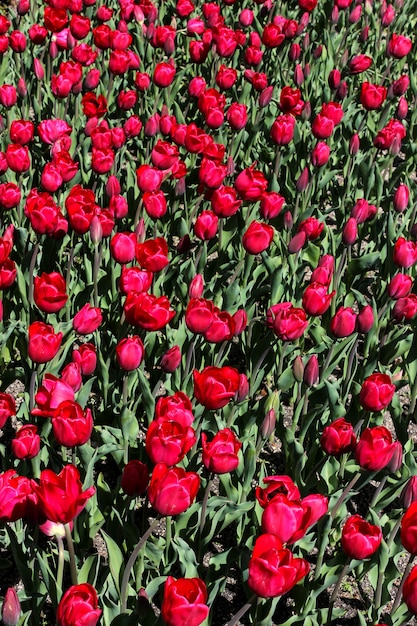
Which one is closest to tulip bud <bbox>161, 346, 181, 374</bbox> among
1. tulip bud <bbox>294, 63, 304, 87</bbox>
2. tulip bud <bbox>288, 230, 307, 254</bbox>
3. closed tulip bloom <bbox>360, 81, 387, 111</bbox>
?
tulip bud <bbox>288, 230, 307, 254</bbox>

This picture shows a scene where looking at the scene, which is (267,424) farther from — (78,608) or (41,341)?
(78,608)

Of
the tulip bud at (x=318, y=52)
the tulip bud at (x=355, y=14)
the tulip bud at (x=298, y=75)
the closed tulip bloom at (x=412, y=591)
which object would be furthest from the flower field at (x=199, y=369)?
the tulip bud at (x=355, y=14)

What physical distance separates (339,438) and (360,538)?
0.39 metres

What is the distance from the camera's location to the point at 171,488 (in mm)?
1680

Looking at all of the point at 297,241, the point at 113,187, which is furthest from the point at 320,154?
the point at 113,187

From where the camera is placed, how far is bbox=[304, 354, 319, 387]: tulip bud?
102 inches

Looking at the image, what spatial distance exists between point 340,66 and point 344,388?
3.56 metres

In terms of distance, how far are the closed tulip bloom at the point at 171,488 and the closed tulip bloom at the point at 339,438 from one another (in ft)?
1.85

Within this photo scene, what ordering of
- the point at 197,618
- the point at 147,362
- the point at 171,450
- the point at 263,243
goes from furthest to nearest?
the point at 147,362, the point at 263,243, the point at 171,450, the point at 197,618

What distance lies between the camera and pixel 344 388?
10.0 feet

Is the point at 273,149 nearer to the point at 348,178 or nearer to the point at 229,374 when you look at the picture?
the point at 348,178

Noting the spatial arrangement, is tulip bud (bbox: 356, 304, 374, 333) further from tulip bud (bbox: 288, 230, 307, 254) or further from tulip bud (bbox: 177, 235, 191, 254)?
tulip bud (bbox: 177, 235, 191, 254)

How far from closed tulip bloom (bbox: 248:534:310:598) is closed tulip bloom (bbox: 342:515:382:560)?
10.1 inches

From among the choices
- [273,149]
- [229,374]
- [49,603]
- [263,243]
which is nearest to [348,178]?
[273,149]
